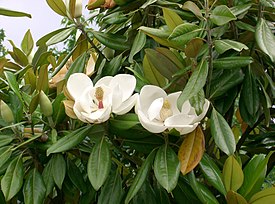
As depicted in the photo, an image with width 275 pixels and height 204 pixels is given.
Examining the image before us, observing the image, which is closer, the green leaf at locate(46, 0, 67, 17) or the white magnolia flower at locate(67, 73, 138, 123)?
the white magnolia flower at locate(67, 73, 138, 123)

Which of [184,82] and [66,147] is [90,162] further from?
[184,82]

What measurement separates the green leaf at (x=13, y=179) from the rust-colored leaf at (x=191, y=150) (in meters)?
0.28

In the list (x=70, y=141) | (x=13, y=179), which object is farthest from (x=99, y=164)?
(x=13, y=179)

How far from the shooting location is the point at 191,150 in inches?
30.5

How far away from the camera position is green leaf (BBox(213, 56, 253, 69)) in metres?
0.79

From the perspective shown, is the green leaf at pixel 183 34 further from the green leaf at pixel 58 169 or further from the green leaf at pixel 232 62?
the green leaf at pixel 58 169

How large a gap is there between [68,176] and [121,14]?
351 millimetres

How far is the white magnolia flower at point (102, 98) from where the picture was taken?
0.78 m

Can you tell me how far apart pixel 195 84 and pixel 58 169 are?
0.30 m

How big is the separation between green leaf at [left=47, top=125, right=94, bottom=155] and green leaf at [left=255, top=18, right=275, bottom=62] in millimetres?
314

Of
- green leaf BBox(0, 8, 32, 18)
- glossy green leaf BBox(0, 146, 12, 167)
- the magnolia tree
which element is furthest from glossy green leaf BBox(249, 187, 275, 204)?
green leaf BBox(0, 8, 32, 18)

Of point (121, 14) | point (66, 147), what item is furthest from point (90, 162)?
point (121, 14)

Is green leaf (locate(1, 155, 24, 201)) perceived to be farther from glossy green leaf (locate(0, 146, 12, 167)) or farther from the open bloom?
the open bloom

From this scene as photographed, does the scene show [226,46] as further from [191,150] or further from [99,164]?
[99,164]
